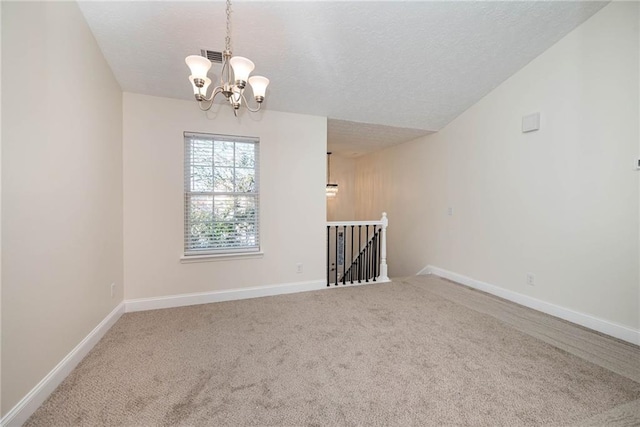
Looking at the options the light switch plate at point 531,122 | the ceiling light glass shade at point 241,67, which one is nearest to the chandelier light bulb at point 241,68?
the ceiling light glass shade at point 241,67

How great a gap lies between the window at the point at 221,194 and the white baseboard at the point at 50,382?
112cm

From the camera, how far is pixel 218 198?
10.6 ft

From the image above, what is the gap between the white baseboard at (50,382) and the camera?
136 cm

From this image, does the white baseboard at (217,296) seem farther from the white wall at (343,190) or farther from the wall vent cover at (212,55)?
the white wall at (343,190)

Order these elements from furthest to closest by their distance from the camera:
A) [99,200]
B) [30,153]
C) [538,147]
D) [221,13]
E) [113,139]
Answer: [538,147] → [113,139] → [99,200] → [221,13] → [30,153]

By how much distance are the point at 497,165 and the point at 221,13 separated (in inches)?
136

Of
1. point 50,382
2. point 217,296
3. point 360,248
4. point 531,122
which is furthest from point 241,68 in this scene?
point 360,248

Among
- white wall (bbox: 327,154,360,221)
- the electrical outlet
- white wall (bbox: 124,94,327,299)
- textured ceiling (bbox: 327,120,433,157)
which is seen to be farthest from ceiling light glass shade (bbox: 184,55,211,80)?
white wall (bbox: 327,154,360,221)

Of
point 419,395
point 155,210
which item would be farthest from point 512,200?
point 155,210

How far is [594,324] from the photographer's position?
2477 mm

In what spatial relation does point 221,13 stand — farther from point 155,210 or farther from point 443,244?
point 443,244

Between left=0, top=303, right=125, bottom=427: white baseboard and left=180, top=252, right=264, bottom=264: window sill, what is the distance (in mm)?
909

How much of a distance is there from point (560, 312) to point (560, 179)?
138 cm

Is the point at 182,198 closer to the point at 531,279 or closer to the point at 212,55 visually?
the point at 212,55
